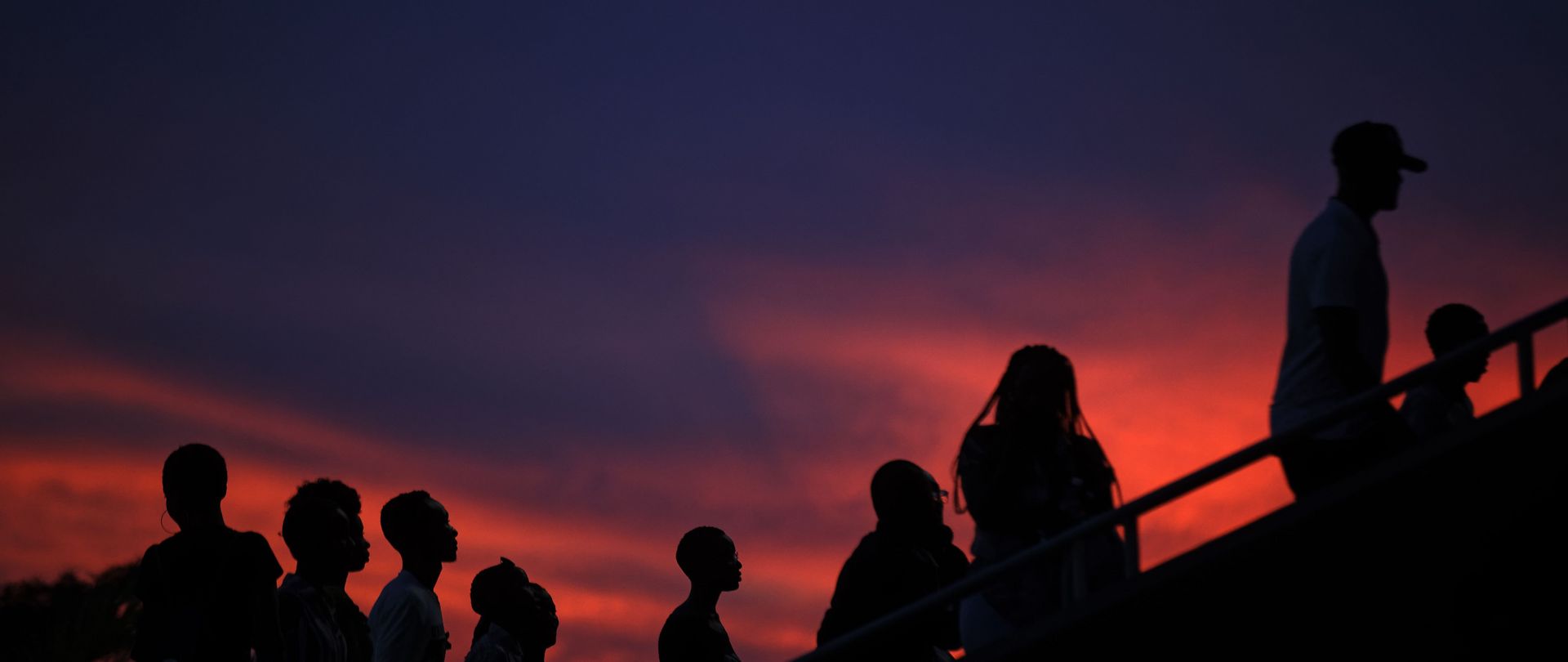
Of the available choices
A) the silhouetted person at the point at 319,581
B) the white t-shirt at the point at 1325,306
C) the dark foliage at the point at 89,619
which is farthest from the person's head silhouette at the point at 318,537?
the dark foliage at the point at 89,619

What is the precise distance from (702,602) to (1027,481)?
3075 mm

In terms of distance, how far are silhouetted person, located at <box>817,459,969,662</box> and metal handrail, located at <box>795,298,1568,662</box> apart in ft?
2.46

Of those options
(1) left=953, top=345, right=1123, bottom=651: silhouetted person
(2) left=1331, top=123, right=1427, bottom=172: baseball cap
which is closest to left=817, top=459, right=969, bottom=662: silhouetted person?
(1) left=953, top=345, right=1123, bottom=651: silhouetted person

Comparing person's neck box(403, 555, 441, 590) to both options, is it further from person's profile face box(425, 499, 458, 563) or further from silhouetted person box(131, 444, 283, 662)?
silhouetted person box(131, 444, 283, 662)

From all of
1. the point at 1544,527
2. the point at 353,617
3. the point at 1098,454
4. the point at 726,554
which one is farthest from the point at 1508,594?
the point at 353,617

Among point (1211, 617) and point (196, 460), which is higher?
point (196, 460)

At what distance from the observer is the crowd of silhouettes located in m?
5.76

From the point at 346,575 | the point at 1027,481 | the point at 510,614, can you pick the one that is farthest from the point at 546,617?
the point at 1027,481

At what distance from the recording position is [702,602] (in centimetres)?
881

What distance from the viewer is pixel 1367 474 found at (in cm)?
538

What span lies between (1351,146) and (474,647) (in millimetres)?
5853

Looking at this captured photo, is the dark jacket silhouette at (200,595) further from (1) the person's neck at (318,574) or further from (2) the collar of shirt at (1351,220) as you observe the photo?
A: (2) the collar of shirt at (1351,220)

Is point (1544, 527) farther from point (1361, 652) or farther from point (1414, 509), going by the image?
point (1361, 652)

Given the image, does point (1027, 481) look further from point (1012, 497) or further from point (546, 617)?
point (546, 617)
